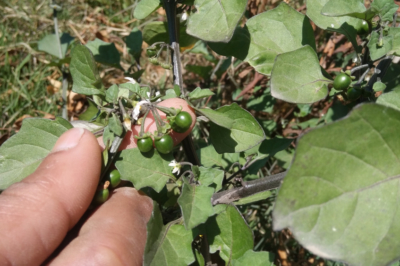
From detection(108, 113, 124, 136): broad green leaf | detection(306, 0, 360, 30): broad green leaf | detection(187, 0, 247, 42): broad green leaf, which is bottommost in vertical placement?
detection(108, 113, 124, 136): broad green leaf

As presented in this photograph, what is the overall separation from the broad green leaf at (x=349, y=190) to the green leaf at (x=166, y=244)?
2.17 ft

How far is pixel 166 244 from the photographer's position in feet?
5.20

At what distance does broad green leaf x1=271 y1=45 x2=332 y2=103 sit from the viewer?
58.8 inches

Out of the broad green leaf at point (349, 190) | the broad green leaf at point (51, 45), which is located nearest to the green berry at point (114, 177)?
the broad green leaf at point (349, 190)

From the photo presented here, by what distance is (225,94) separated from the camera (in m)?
3.28

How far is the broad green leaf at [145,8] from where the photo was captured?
6.34 ft

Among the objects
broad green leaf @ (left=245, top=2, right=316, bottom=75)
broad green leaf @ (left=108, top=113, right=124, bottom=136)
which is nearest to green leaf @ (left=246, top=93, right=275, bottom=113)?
broad green leaf @ (left=245, top=2, right=316, bottom=75)

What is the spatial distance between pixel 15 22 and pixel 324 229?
13.4 ft

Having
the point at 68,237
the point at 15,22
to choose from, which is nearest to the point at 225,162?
the point at 68,237

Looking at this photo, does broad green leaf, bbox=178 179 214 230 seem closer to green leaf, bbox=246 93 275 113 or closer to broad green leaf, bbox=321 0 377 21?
broad green leaf, bbox=321 0 377 21

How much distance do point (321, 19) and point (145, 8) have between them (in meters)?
0.95

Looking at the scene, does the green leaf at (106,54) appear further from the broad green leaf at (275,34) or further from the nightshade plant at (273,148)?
the broad green leaf at (275,34)

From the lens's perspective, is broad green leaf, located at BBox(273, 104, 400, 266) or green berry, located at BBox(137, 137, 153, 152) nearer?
broad green leaf, located at BBox(273, 104, 400, 266)

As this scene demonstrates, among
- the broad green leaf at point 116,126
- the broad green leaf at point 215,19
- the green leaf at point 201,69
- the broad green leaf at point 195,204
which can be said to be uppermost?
the broad green leaf at point 215,19
